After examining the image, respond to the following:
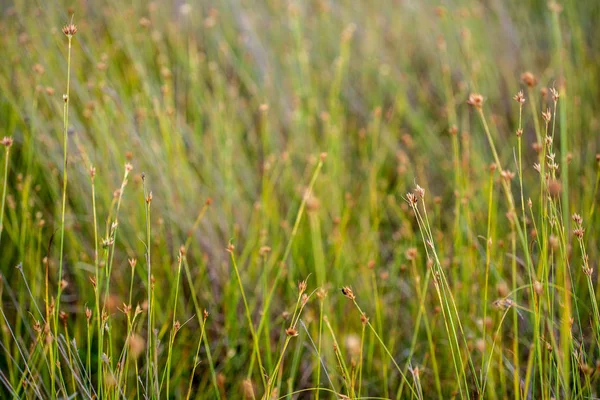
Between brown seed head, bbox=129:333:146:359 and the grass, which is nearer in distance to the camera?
brown seed head, bbox=129:333:146:359

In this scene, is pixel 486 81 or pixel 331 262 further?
pixel 486 81

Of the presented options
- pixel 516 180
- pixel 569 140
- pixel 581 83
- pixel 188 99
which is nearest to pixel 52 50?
pixel 188 99

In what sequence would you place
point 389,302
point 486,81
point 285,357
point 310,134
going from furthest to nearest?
point 486,81
point 310,134
point 389,302
point 285,357

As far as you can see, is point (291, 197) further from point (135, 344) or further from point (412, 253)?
point (135, 344)

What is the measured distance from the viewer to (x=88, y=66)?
92.4 inches

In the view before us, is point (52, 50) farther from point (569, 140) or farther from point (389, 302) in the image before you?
point (569, 140)

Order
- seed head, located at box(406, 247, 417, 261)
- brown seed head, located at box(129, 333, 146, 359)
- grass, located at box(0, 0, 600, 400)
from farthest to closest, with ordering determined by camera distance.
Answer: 1. grass, located at box(0, 0, 600, 400)
2. seed head, located at box(406, 247, 417, 261)
3. brown seed head, located at box(129, 333, 146, 359)

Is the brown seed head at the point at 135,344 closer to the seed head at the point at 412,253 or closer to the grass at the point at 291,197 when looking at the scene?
the grass at the point at 291,197

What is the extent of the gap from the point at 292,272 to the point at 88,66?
4.63 ft

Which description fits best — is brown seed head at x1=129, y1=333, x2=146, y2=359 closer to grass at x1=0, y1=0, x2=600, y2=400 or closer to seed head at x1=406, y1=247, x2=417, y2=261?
grass at x1=0, y1=0, x2=600, y2=400

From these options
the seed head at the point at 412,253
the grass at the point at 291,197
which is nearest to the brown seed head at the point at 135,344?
the grass at the point at 291,197

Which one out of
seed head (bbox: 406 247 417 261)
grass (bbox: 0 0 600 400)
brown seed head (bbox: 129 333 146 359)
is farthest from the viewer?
grass (bbox: 0 0 600 400)

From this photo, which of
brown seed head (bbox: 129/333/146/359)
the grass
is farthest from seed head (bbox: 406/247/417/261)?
brown seed head (bbox: 129/333/146/359)

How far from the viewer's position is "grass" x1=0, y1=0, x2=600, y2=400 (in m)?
1.37
